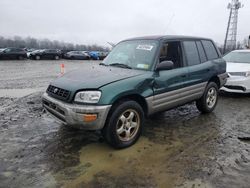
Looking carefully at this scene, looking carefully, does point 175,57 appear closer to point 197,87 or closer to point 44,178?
point 197,87

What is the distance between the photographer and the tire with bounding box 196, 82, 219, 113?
547cm

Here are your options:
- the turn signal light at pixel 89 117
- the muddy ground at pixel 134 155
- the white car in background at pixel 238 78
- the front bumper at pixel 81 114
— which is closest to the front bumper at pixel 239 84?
the white car in background at pixel 238 78

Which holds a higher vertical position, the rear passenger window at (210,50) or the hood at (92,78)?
the rear passenger window at (210,50)

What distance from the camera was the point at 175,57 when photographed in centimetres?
476

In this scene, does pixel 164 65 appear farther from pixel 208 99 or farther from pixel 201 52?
pixel 208 99

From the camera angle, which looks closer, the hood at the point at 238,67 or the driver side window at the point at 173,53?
the driver side window at the point at 173,53

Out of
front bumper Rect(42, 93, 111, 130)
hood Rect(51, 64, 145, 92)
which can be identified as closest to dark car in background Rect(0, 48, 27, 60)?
hood Rect(51, 64, 145, 92)

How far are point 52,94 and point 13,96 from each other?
4.73 metres

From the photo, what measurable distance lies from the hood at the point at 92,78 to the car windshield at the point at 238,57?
19.9ft

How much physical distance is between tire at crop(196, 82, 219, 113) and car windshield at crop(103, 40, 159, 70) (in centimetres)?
197

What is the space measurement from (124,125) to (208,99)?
2.88 metres

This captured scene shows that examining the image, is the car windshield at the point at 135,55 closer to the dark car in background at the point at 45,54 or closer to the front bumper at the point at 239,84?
the front bumper at the point at 239,84

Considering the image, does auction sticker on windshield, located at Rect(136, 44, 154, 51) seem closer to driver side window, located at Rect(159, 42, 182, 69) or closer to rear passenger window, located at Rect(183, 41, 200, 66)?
driver side window, located at Rect(159, 42, 182, 69)

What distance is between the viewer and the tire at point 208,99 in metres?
5.47
